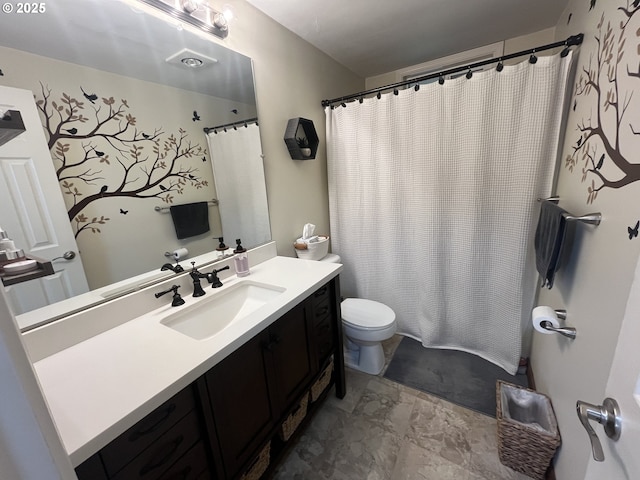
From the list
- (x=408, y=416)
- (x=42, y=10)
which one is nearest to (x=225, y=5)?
(x=42, y=10)

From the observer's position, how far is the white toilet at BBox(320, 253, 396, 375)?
1783 mm

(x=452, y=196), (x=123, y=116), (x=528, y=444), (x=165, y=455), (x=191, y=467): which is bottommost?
(x=528, y=444)

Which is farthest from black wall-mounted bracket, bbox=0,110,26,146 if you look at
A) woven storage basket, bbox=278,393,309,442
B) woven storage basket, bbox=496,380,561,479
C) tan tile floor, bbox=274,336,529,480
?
woven storage basket, bbox=496,380,561,479

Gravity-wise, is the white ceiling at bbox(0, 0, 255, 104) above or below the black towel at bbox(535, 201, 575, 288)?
above

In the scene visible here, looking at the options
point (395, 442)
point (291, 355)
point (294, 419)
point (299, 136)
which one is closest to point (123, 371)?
point (291, 355)

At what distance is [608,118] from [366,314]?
150 cm

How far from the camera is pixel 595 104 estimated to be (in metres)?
1.10

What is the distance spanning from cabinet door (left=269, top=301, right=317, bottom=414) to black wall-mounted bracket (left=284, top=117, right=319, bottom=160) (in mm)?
1100

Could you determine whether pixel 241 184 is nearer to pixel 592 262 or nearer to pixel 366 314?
pixel 366 314

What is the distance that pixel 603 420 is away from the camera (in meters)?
0.49

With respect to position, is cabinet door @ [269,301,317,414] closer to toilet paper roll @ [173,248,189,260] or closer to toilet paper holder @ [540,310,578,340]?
toilet paper roll @ [173,248,189,260]

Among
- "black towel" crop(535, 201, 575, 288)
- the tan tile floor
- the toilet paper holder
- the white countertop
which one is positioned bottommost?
the tan tile floor

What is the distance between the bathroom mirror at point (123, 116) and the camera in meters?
0.91

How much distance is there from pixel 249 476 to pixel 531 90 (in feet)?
7.71
